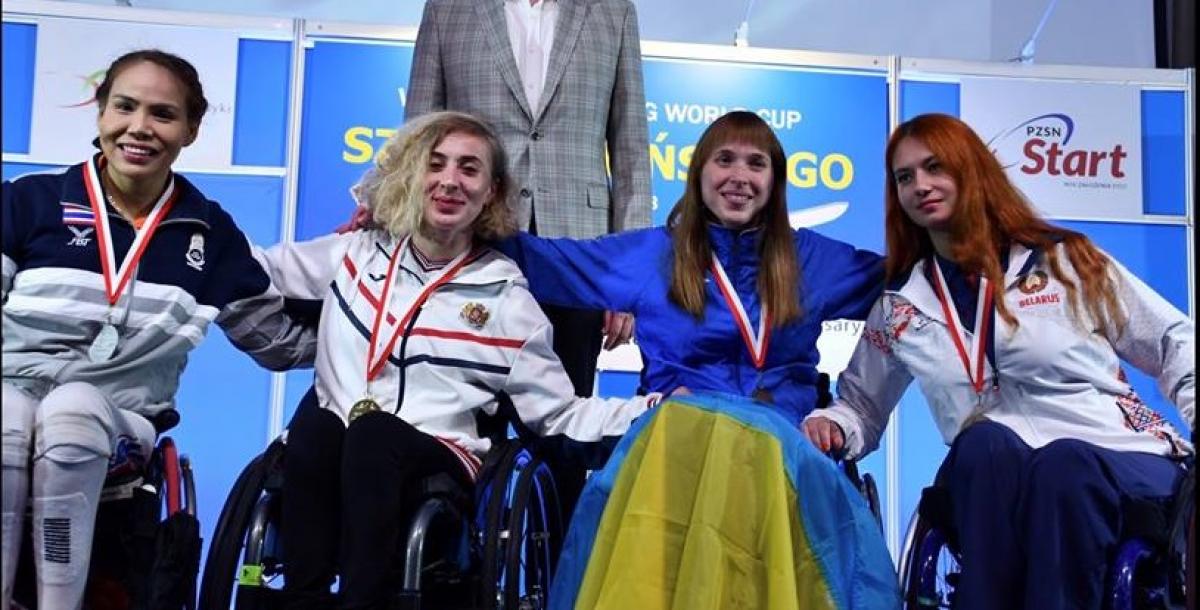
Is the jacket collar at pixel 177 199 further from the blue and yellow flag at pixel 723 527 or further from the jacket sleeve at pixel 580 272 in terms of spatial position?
the blue and yellow flag at pixel 723 527

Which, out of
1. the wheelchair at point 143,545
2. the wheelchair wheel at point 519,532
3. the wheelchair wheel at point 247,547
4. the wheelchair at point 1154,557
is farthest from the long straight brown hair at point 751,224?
the wheelchair at point 143,545

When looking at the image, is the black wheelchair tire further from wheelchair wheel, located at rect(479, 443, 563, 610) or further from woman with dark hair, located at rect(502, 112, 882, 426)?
woman with dark hair, located at rect(502, 112, 882, 426)

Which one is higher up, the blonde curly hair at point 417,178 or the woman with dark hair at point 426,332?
the blonde curly hair at point 417,178

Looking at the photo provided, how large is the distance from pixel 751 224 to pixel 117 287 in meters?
1.32

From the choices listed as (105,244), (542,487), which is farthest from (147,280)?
(542,487)

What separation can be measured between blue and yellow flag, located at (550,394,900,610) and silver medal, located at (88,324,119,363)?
90 centimetres

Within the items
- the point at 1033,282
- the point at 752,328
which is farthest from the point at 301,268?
the point at 1033,282

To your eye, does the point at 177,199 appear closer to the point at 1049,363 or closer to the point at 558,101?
the point at 558,101

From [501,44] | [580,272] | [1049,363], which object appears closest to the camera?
[1049,363]

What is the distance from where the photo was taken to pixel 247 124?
429 centimetres

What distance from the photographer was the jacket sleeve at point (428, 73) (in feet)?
9.77

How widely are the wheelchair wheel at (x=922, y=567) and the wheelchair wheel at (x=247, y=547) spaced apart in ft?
3.65

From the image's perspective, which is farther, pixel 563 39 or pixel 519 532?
pixel 563 39

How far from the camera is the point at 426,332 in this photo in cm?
241
